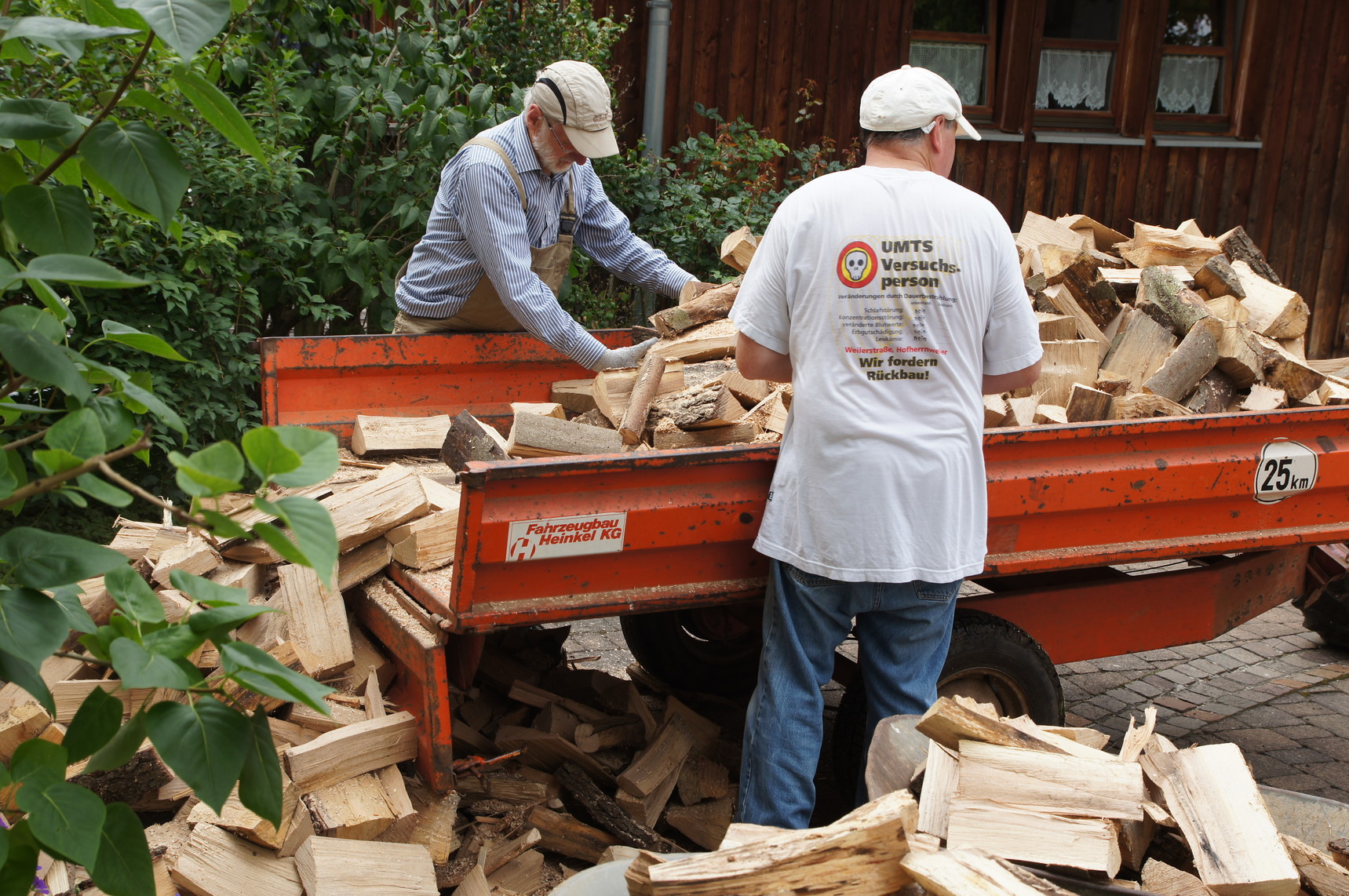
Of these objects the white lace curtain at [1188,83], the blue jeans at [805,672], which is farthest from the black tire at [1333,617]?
the white lace curtain at [1188,83]

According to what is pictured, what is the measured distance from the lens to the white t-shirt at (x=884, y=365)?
106 inches

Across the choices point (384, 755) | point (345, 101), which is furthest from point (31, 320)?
point (345, 101)

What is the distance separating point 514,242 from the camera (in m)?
3.97

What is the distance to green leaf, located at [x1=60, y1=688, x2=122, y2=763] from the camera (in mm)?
1191

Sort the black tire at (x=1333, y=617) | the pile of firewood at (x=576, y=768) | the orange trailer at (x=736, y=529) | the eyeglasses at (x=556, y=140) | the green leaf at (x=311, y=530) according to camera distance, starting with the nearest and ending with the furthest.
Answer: the green leaf at (x=311, y=530), the orange trailer at (x=736, y=529), the pile of firewood at (x=576, y=768), the eyeglasses at (x=556, y=140), the black tire at (x=1333, y=617)

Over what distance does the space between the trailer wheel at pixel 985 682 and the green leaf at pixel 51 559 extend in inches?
93.9

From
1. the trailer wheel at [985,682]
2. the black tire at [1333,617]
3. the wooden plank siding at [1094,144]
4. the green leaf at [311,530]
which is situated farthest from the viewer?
the wooden plank siding at [1094,144]

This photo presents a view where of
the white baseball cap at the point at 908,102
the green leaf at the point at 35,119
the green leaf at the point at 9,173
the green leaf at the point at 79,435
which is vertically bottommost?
the green leaf at the point at 79,435

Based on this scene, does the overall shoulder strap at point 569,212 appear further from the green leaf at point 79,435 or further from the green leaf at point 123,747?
the green leaf at point 123,747

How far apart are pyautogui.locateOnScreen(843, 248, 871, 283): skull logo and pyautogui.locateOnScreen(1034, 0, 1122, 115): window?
7.38 m

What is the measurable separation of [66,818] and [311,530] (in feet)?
1.38

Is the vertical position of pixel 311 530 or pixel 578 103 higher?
pixel 578 103

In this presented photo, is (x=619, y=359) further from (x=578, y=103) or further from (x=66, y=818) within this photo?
(x=66, y=818)

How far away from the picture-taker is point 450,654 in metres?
2.97
